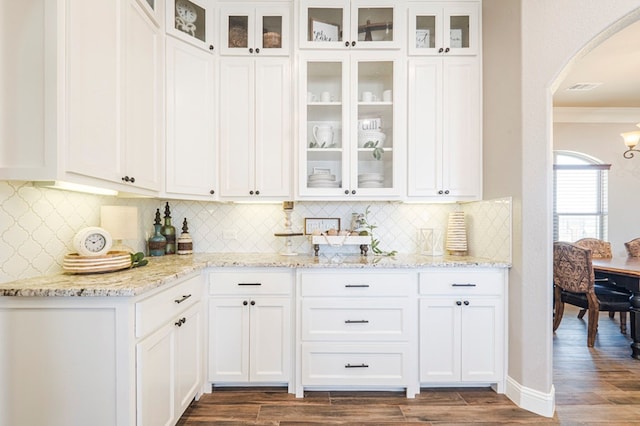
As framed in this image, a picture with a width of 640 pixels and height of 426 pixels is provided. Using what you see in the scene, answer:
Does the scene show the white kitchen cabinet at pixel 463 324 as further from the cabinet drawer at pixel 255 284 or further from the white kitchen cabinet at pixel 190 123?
the white kitchen cabinet at pixel 190 123

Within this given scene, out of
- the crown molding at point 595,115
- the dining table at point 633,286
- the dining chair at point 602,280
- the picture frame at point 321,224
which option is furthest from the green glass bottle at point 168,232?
the crown molding at point 595,115

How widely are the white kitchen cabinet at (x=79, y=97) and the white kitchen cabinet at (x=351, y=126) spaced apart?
44.8 inches

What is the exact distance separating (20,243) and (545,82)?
9.96ft

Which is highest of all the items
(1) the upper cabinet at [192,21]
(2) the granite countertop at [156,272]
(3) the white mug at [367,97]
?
(1) the upper cabinet at [192,21]

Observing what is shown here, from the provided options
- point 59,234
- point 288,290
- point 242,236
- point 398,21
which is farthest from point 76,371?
point 398,21

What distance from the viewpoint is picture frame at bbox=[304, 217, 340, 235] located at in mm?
2863

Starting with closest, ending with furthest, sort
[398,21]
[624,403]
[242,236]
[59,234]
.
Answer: [59,234], [624,403], [398,21], [242,236]

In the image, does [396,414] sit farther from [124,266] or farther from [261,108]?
[261,108]

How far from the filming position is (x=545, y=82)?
209cm

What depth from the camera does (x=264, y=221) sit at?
2.88m

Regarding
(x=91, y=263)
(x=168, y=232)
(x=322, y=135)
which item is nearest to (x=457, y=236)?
(x=322, y=135)

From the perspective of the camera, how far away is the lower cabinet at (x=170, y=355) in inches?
58.7

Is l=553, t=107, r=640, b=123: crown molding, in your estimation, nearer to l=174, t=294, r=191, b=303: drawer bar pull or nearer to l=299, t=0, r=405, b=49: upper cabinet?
l=299, t=0, r=405, b=49: upper cabinet

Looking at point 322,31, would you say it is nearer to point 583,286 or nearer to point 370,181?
point 370,181
